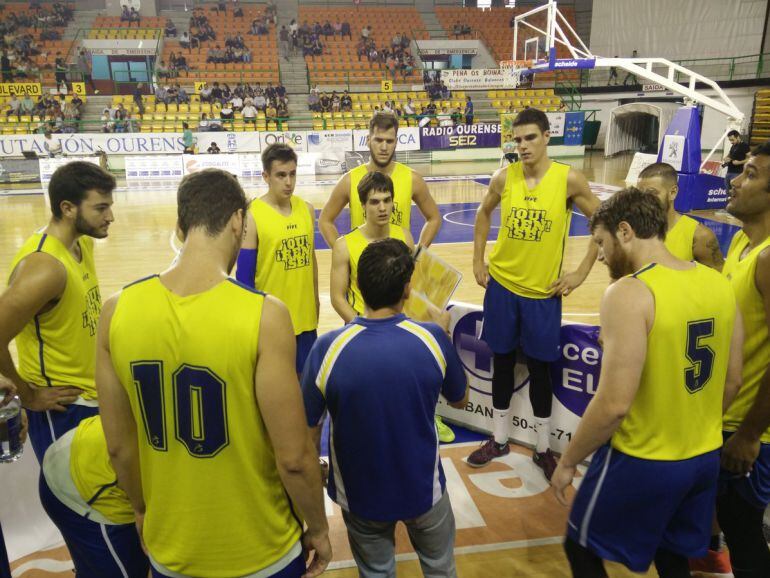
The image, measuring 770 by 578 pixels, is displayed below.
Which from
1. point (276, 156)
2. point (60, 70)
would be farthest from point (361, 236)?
point (60, 70)

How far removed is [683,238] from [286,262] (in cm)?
250

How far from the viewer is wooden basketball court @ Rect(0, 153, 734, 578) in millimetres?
2979

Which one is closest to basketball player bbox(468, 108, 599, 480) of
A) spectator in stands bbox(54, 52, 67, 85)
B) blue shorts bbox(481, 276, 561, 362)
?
blue shorts bbox(481, 276, 561, 362)

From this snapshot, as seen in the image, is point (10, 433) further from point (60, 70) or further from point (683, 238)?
point (60, 70)

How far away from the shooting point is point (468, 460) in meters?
3.86

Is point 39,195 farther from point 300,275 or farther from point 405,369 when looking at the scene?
point 405,369

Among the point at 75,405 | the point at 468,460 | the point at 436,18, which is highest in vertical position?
the point at 436,18

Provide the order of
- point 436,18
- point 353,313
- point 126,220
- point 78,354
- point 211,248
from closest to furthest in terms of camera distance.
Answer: point 211,248, point 78,354, point 353,313, point 126,220, point 436,18

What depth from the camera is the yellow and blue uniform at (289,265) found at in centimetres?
379

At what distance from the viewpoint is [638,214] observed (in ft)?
6.64

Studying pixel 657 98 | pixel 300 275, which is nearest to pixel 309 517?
pixel 300 275

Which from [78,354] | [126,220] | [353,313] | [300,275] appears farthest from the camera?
[126,220]

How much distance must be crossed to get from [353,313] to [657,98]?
25443 mm

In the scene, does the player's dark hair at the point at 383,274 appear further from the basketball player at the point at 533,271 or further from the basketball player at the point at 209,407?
the basketball player at the point at 533,271
